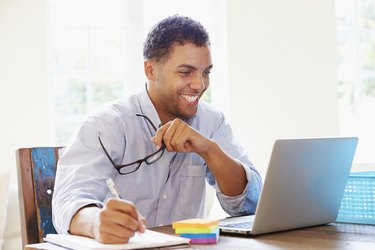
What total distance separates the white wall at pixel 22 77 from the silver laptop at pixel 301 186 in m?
2.33

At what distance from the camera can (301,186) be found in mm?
1454

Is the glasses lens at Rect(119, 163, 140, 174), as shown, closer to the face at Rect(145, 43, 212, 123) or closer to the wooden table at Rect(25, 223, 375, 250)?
the face at Rect(145, 43, 212, 123)

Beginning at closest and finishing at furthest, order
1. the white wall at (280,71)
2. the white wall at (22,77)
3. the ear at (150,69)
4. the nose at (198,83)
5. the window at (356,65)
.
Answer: the nose at (198,83), the ear at (150,69), the white wall at (22,77), the white wall at (280,71), the window at (356,65)

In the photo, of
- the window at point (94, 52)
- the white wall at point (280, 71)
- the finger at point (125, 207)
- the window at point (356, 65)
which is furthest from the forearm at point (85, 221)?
the window at point (356, 65)

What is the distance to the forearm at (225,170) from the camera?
71.3 inches

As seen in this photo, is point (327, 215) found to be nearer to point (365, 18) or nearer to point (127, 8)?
point (127, 8)

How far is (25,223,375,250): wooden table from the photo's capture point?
123cm

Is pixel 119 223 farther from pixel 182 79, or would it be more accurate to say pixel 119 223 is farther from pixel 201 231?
pixel 182 79

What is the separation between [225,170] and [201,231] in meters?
0.58

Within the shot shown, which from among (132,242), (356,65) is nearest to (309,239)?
(132,242)

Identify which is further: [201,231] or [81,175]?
[81,175]

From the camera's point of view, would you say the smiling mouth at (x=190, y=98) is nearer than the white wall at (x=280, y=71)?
Yes

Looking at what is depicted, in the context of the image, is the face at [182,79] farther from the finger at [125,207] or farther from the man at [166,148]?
the finger at [125,207]

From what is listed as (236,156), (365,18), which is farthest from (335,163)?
(365,18)
